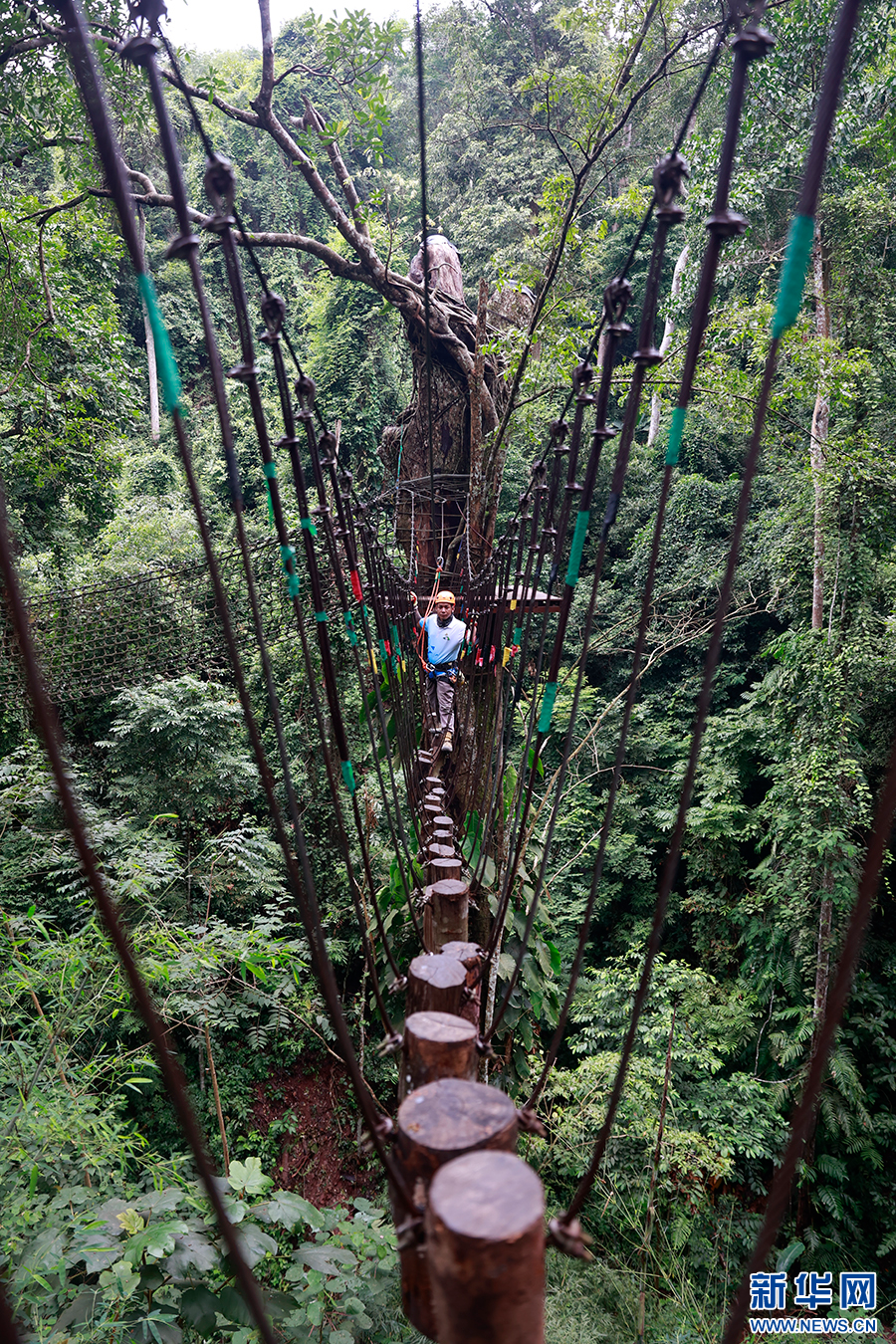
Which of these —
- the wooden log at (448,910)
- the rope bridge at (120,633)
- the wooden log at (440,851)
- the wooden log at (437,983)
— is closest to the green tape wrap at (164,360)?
the wooden log at (437,983)

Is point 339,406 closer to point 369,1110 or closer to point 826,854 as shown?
point 826,854

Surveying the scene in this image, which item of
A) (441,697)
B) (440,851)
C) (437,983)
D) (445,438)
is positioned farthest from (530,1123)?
(445,438)

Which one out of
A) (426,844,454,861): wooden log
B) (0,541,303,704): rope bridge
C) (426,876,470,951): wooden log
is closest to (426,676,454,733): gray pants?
(426,844,454,861): wooden log

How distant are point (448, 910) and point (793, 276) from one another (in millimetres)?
932

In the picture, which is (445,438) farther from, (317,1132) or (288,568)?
(317,1132)

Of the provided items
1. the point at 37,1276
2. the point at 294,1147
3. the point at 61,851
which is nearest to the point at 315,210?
the point at 61,851

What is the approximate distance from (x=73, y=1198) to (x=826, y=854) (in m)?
3.57

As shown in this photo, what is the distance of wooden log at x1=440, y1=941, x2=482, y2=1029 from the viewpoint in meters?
0.83

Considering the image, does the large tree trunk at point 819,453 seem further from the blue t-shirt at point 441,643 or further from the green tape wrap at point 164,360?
the green tape wrap at point 164,360

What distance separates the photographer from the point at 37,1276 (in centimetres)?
117

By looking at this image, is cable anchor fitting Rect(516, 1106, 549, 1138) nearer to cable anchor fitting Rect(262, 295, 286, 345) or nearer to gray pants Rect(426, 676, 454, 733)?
cable anchor fitting Rect(262, 295, 286, 345)

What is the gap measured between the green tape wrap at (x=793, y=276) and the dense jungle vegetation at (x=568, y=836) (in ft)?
5.29

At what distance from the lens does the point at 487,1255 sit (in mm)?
354

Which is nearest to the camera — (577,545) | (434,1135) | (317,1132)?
(434,1135)
